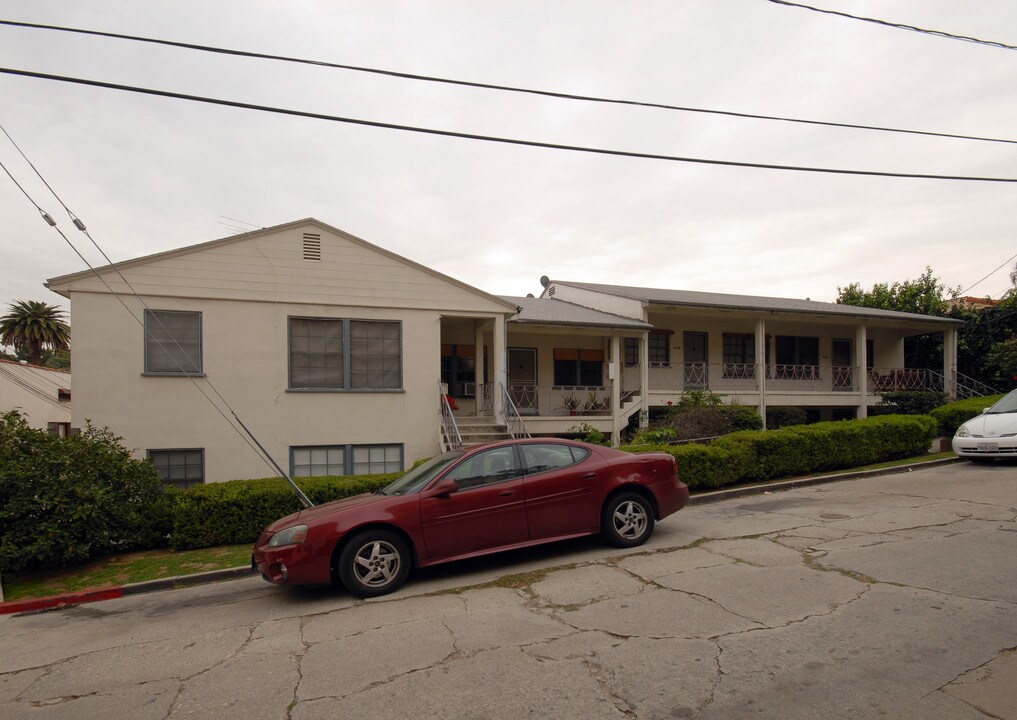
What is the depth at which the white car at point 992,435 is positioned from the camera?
12.8 metres

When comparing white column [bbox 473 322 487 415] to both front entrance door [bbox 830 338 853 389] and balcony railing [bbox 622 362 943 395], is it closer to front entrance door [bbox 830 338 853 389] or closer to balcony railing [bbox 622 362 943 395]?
balcony railing [bbox 622 362 943 395]

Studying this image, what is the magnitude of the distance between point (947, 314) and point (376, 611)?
29.4m

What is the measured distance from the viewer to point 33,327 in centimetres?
4344

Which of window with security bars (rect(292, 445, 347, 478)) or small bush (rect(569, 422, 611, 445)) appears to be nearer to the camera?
window with security bars (rect(292, 445, 347, 478))

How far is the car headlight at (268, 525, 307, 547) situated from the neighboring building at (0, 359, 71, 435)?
70.9ft

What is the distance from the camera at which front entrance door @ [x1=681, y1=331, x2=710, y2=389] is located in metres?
22.0

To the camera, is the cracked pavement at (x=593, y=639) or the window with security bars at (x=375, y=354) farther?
the window with security bars at (x=375, y=354)

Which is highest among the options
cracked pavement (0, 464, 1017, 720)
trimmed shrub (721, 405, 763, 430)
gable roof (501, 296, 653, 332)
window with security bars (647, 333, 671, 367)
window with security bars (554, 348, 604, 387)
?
gable roof (501, 296, 653, 332)

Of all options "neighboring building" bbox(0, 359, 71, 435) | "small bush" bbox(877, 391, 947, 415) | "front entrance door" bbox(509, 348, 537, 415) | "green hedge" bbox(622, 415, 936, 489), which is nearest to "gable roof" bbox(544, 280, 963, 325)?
"small bush" bbox(877, 391, 947, 415)

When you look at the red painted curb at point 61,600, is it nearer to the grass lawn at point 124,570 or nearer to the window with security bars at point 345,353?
the grass lawn at point 124,570

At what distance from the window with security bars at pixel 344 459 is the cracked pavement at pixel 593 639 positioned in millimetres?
6270

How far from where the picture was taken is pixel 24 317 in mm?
43250

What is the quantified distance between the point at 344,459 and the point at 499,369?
399cm

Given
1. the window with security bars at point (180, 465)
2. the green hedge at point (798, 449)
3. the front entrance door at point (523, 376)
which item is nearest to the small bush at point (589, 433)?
the front entrance door at point (523, 376)
